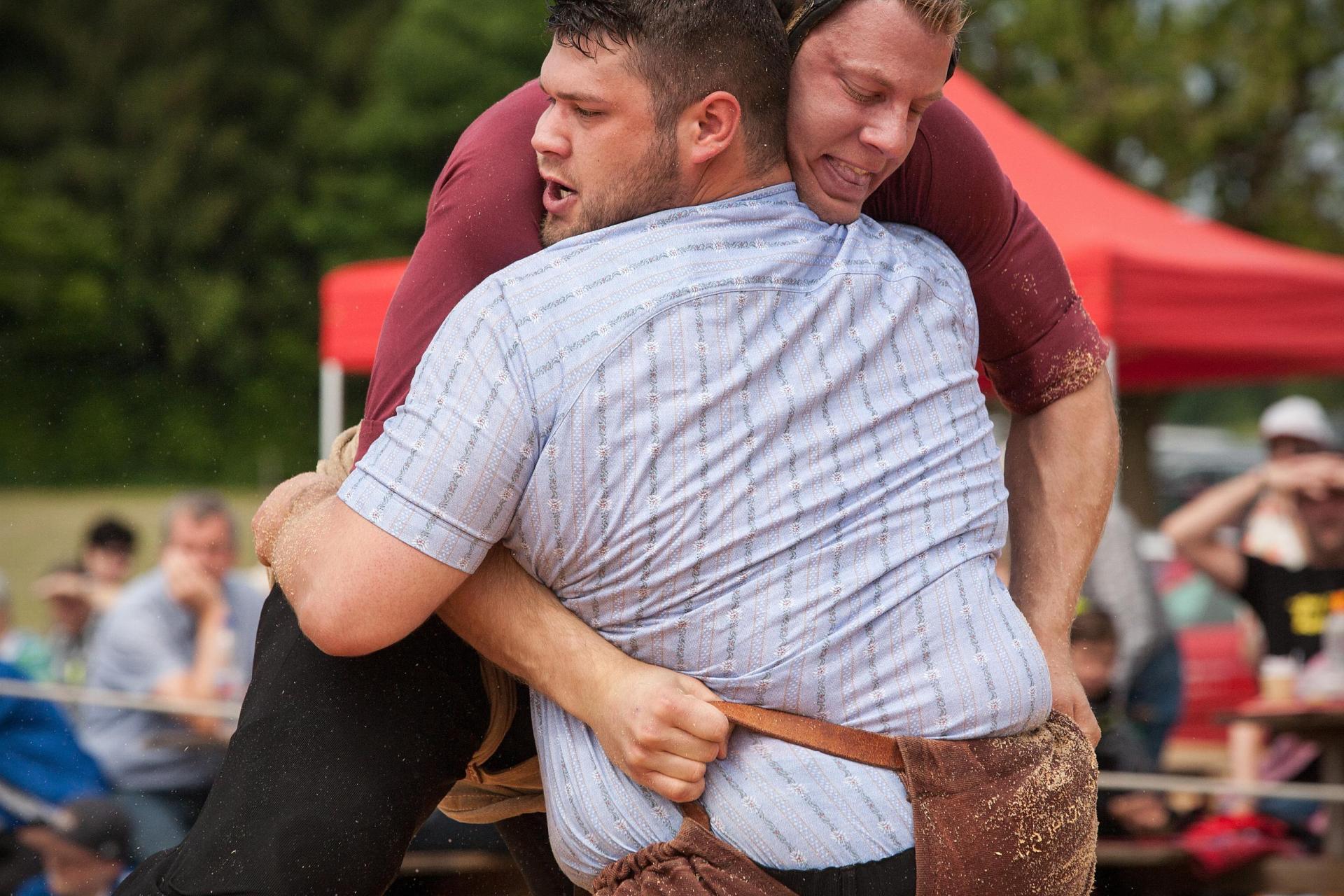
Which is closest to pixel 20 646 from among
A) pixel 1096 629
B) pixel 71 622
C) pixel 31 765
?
pixel 71 622

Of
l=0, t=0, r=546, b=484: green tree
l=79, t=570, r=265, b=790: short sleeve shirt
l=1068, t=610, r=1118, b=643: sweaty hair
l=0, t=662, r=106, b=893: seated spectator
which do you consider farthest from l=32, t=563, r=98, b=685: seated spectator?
l=0, t=0, r=546, b=484: green tree

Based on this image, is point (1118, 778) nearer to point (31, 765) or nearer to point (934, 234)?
point (934, 234)

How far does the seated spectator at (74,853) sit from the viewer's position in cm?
471

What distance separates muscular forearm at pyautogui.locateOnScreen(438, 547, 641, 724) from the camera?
1.61 metres

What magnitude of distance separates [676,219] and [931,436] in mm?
363

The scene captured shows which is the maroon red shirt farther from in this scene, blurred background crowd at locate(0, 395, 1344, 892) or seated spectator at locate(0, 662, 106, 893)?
seated spectator at locate(0, 662, 106, 893)

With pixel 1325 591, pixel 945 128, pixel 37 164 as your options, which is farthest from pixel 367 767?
pixel 37 164

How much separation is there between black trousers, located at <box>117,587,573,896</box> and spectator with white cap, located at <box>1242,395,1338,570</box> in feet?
15.1

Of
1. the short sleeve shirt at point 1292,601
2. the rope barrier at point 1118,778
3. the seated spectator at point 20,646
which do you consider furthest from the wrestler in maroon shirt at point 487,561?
the seated spectator at point 20,646

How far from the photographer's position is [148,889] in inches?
70.7

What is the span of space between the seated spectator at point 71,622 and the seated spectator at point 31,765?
2.21m

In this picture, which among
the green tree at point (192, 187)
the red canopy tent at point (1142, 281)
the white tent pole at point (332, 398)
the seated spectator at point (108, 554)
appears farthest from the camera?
the green tree at point (192, 187)

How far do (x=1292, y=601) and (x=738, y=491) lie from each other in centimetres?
474

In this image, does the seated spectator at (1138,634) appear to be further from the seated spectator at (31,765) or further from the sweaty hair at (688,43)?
the sweaty hair at (688,43)
